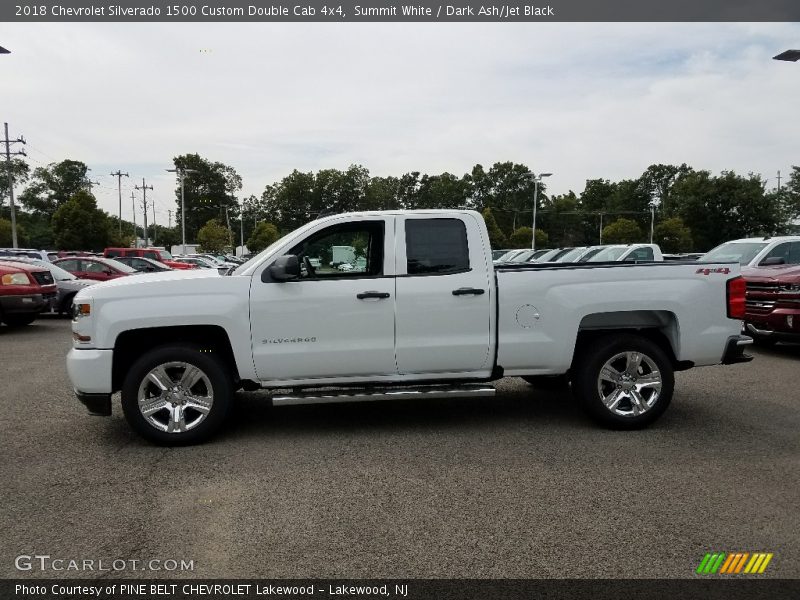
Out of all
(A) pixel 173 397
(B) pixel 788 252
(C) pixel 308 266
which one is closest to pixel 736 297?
(C) pixel 308 266

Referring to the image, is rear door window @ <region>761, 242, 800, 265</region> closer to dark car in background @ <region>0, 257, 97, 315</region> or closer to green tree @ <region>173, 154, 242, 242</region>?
dark car in background @ <region>0, 257, 97, 315</region>

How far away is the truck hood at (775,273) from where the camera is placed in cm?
941

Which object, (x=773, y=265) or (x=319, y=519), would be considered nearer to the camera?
(x=319, y=519)

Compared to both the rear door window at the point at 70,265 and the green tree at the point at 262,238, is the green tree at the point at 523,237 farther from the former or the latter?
the rear door window at the point at 70,265

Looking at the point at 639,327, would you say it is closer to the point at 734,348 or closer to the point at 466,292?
the point at 734,348

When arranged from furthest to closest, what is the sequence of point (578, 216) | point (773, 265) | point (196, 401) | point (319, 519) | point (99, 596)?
point (578, 216) → point (773, 265) → point (196, 401) → point (319, 519) → point (99, 596)

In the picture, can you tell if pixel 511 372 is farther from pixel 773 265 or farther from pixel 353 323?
pixel 773 265

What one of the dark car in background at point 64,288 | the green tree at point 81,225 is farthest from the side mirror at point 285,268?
the green tree at point 81,225

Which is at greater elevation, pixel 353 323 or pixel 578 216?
pixel 578 216

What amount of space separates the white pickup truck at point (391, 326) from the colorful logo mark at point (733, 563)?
228 cm

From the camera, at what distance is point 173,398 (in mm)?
5402

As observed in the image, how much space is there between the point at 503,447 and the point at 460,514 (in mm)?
1451

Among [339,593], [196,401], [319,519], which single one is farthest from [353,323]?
[339,593]

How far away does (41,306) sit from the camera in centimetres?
1349
